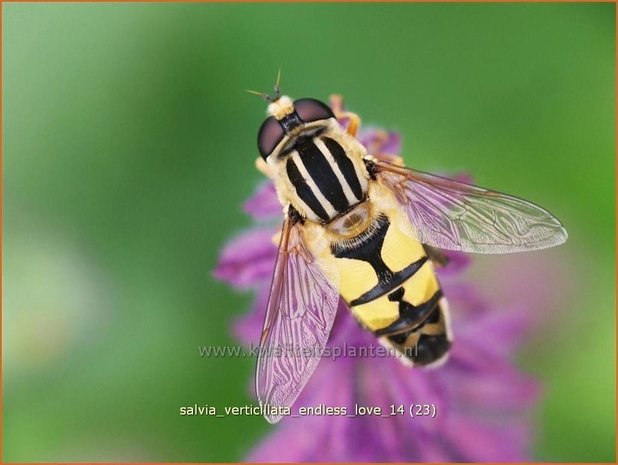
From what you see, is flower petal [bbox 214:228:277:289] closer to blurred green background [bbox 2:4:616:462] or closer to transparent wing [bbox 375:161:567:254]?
transparent wing [bbox 375:161:567:254]

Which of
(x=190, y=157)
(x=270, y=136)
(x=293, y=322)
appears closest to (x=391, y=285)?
(x=293, y=322)

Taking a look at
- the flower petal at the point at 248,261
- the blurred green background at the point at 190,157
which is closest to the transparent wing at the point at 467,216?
the flower petal at the point at 248,261

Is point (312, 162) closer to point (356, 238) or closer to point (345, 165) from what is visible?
point (345, 165)

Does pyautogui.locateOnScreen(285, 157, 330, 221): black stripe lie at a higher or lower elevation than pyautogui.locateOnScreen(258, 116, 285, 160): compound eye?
lower

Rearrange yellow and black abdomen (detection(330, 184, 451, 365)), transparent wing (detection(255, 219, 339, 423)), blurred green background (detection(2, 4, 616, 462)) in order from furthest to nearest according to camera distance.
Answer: blurred green background (detection(2, 4, 616, 462)) < yellow and black abdomen (detection(330, 184, 451, 365)) < transparent wing (detection(255, 219, 339, 423))

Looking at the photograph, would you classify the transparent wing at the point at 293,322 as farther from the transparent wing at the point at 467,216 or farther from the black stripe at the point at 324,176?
the transparent wing at the point at 467,216

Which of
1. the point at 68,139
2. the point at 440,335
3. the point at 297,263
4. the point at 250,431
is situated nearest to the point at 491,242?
the point at 440,335

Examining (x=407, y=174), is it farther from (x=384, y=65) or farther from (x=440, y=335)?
(x=384, y=65)

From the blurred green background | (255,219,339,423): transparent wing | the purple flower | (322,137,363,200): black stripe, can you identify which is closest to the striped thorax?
(322,137,363,200): black stripe

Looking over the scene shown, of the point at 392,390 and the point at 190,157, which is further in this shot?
the point at 190,157
